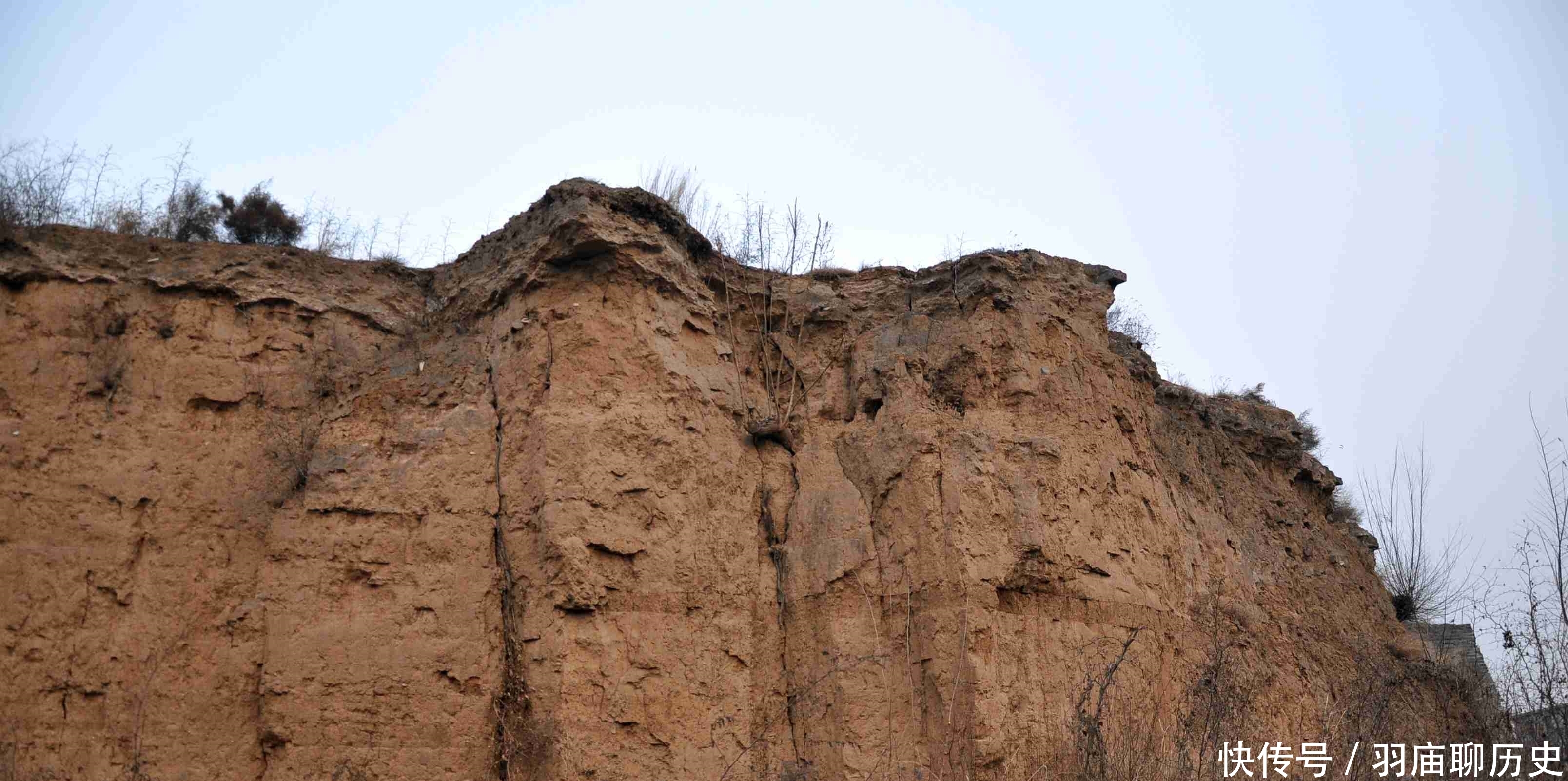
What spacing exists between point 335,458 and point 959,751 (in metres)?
4.93

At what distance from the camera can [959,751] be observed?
8.36 m

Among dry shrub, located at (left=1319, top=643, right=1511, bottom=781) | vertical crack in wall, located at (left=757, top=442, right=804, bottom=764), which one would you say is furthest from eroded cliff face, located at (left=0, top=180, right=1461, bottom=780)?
dry shrub, located at (left=1319, top=643, right=1511, bottom=781)

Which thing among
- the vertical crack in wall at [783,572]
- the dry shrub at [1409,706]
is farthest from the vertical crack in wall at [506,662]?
the dry shrub at [1409,706]

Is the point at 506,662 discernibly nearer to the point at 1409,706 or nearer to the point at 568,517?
the point at 568,517

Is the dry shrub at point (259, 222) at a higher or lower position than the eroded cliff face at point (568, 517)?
higher

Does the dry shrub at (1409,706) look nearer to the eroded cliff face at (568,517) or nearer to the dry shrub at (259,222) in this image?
the eroded cliff face at (568,517)

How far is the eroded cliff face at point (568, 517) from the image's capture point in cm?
839

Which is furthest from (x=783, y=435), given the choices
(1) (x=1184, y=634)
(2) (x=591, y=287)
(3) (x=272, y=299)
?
(3) (x=272, y=299)

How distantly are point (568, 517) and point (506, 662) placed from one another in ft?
3.42

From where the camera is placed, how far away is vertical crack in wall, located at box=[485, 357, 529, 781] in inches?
320

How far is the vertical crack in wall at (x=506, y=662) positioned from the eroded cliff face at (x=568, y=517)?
0.08 ft

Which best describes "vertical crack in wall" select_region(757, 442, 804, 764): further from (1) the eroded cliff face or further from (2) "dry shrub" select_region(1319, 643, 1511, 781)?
(2) "dry shrub" select_region(1319, 643, 1511, 781)

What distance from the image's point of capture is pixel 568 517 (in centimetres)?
866

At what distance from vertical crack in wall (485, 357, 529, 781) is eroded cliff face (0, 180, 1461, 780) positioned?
26mm
